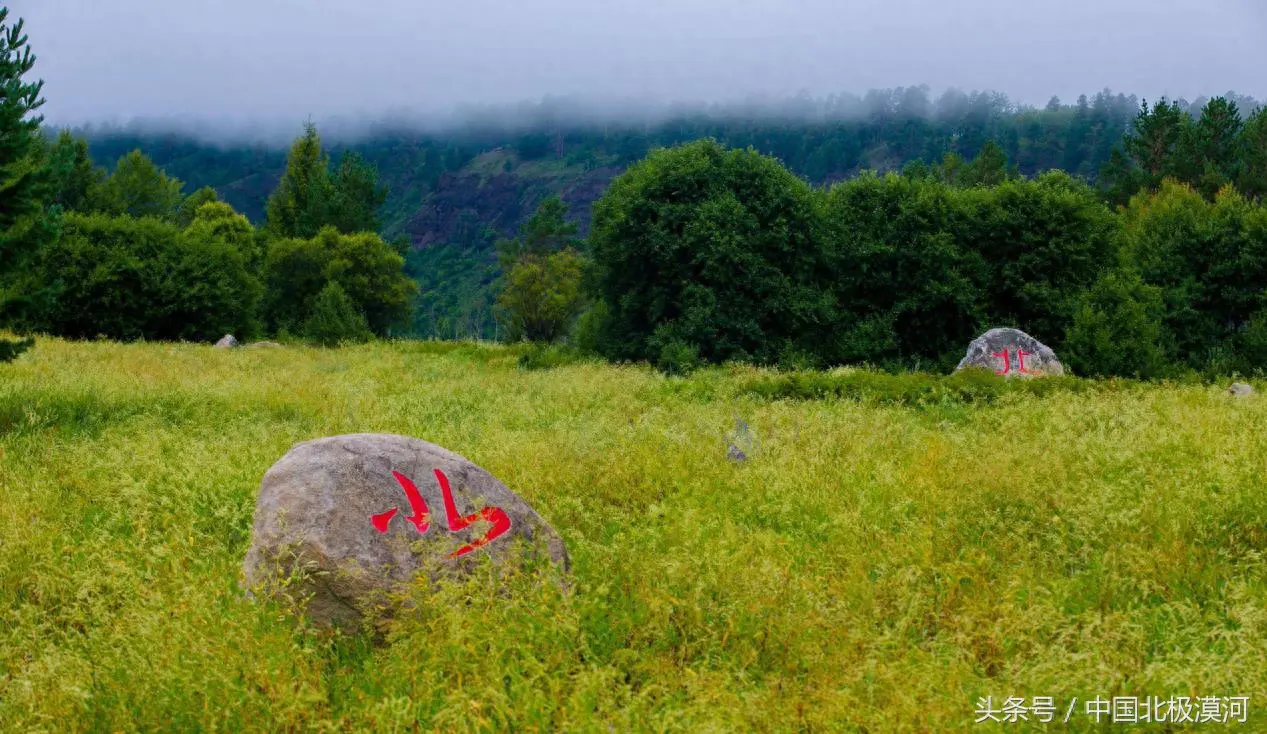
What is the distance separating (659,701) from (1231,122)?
72.2 m

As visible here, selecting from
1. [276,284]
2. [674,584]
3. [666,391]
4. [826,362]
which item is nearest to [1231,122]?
[826,362]

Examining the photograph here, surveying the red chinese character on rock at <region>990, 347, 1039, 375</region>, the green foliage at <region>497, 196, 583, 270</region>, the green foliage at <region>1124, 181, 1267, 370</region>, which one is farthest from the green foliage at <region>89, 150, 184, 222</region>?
the green foliage at <region>1124, 181, 1267, 370</region>

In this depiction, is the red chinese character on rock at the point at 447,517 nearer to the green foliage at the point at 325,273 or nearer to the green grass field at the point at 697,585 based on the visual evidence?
the green grass field at the point at 697,585

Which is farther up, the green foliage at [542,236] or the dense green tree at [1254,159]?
the dense green tree at [1254,159]

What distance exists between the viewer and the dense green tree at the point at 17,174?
12539 millimetres

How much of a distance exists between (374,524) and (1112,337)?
2528cm

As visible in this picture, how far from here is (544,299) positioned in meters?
68.9

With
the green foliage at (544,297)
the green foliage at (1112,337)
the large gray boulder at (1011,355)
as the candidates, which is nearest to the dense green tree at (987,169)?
the green foliage at (544,297)

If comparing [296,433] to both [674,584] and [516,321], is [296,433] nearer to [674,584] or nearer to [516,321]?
[674,584]

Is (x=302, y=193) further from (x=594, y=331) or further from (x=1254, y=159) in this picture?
(x=1254, y=159)

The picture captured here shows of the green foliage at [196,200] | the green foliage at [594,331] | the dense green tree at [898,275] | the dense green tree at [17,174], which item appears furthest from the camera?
the green foliage at [196,200]

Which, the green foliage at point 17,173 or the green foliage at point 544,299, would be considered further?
the green foliage at point 544,299

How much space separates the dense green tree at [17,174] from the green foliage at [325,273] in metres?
39.6

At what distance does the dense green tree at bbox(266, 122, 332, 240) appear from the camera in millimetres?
63844
